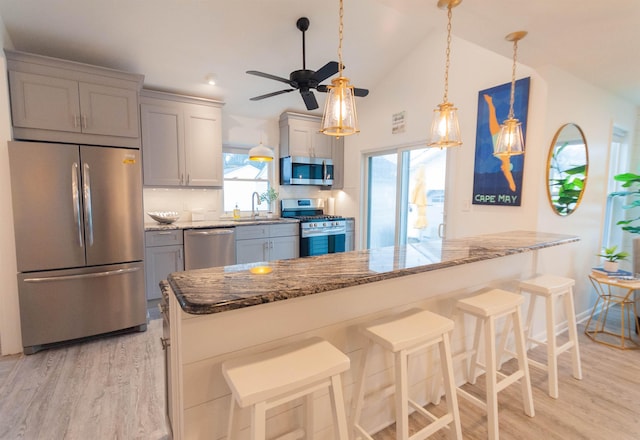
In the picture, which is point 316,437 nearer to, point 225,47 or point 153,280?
point 153,280

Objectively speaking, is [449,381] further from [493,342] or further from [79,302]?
[79,302]

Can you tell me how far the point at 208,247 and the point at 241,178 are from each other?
1.34m

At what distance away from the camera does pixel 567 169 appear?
8.90 ft

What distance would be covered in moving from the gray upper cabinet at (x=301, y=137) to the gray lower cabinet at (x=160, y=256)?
80.2 inches

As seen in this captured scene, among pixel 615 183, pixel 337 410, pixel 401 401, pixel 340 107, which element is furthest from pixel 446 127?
pixel 615 183

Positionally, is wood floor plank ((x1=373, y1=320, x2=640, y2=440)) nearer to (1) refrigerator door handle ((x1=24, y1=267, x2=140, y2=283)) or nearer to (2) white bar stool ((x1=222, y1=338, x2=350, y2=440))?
(2) white bar stool ((x1=222, y1=338, x2=350, y2=440))

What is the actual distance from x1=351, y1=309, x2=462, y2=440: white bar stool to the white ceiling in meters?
1.70

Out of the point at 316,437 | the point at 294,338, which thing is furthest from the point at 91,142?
the point at 316,437

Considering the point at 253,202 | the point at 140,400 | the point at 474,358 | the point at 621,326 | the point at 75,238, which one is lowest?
the point at 140,400

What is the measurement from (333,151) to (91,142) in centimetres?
318

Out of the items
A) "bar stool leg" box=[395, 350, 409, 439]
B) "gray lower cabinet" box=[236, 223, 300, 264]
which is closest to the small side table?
"bar stool leg" box=[395, 350, 409, 439]

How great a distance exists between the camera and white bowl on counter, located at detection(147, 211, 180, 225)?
11.5 feet

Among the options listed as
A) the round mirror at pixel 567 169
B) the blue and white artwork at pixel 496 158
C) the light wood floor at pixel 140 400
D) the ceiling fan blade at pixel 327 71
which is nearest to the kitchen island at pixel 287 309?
the light wood floor at pixel 140 400

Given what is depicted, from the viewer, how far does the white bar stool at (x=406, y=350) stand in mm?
1213
